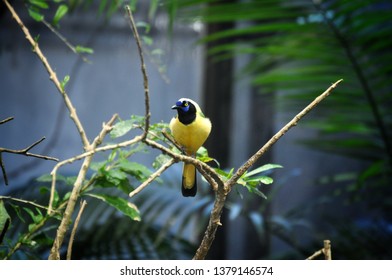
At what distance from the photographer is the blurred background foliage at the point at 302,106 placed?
1004 millimetres

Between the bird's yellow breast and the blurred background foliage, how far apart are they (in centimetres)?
35

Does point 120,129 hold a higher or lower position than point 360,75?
lower

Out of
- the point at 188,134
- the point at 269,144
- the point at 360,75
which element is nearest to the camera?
the point at 269,144

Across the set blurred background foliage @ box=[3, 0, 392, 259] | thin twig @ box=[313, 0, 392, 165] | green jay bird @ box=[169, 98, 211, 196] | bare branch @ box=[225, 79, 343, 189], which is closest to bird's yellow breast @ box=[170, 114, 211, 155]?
green jay bird @ box=[169, 98, 211, 196]

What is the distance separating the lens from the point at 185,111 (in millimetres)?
646

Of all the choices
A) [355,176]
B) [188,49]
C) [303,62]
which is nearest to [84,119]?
[188,49]

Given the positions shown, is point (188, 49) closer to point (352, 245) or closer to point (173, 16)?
point (173, 16)

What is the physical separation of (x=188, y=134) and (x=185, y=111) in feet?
0.14

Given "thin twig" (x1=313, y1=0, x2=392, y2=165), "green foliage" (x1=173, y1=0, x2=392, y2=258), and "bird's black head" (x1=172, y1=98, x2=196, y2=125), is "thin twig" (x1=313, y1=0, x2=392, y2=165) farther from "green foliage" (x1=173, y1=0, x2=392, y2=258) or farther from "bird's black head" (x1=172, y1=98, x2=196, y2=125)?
"bird's black head" (x1=172, y1=98, x2=196, y2=125)

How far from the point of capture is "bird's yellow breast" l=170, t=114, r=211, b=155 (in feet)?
2.00

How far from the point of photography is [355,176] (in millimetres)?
1144

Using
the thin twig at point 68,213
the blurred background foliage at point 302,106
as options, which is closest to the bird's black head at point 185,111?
the thin twig at point 68,213

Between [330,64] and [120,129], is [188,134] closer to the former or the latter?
[120,129]

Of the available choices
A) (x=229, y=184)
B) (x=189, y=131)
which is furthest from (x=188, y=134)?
(x=229, y=184)
